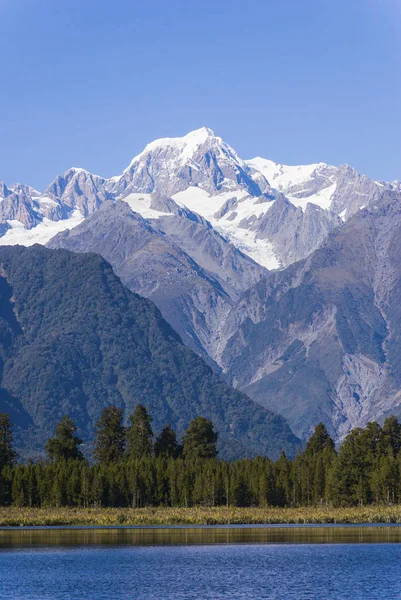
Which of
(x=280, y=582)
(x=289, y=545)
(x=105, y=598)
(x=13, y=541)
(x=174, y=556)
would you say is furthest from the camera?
(x=13, y=541)

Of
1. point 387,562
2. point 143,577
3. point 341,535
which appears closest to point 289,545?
point 341,535

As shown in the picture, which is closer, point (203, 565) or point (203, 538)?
point (203, 565)

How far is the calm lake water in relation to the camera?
411 ft

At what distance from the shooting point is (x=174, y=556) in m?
160

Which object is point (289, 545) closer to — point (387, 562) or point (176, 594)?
point (387, 562)

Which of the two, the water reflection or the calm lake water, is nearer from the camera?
the calm lake water

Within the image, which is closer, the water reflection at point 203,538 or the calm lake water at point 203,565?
the calm lake water at point 203,565

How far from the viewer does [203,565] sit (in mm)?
148875

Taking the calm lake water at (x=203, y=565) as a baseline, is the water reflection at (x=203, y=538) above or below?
above

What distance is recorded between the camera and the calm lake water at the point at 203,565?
125m

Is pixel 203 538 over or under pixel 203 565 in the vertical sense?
over

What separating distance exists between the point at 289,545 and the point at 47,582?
4802cm

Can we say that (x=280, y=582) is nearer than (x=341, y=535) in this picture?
Yes

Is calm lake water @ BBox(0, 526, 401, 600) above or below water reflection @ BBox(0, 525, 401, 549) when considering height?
below
